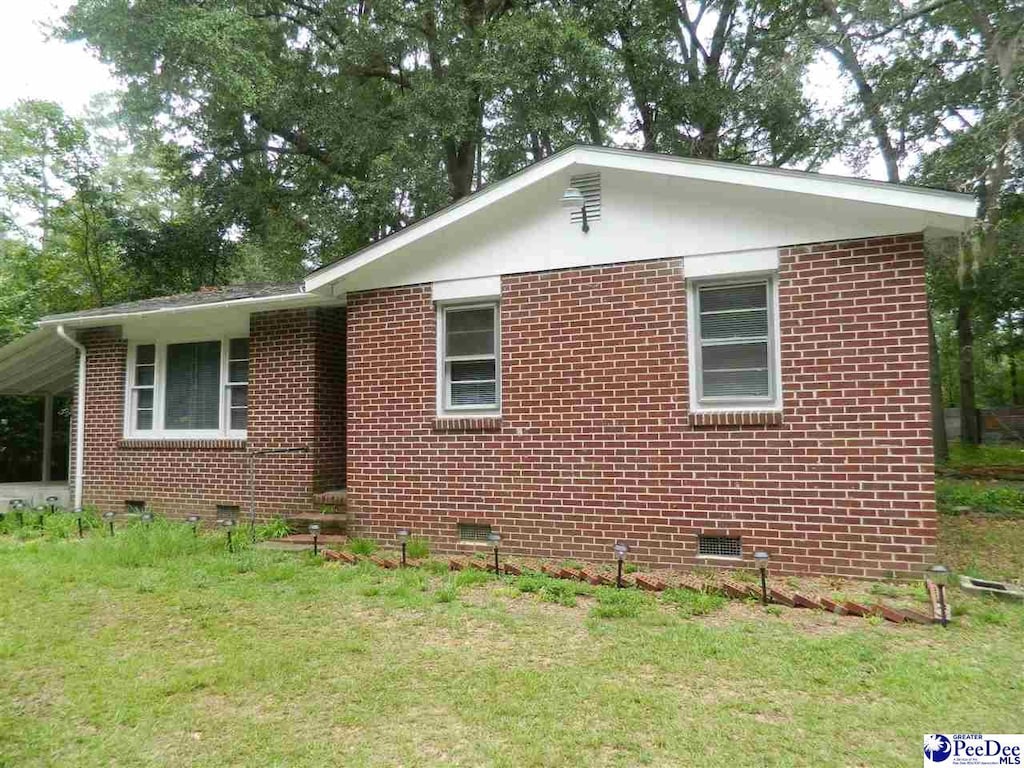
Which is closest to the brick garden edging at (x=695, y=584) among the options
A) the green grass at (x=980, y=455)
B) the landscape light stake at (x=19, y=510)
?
the landscape light stake at (x=19, y=510)

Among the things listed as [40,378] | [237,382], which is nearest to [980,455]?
[237,382]

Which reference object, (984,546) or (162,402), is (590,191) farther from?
(162,402)

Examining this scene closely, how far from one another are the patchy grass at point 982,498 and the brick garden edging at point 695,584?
6282 millimetres

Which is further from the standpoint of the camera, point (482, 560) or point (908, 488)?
point (482, 560)

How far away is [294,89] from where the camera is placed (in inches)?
669

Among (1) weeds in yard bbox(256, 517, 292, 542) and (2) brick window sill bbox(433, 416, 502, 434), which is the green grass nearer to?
(2) brick window sill bbox(433, 416, 502, 434)

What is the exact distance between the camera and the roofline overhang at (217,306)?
881 centimetres

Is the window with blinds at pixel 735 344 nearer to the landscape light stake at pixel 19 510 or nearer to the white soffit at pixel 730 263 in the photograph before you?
the white soffit at pixel 730 263

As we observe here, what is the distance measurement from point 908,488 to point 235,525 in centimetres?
795

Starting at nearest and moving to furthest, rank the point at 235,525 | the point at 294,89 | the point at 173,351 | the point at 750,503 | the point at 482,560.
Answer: the point at 750,503 < the point at 482,560 < the point at 235,525 < the point at 173,351 < the point at 294,89

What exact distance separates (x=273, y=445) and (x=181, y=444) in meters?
1.72

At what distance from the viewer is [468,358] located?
313 inches

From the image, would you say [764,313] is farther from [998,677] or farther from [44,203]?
[44,203]

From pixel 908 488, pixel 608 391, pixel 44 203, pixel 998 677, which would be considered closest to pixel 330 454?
pixel 608 391
